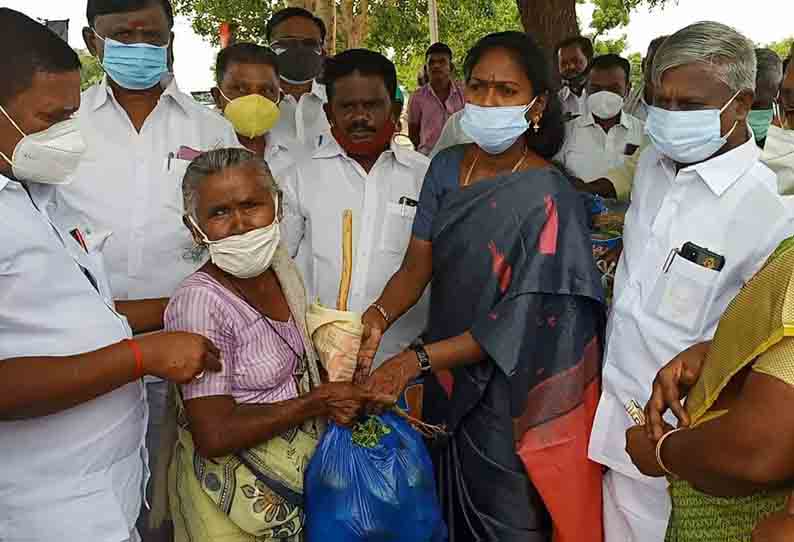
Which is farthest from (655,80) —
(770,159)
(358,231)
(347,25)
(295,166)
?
(347,25)

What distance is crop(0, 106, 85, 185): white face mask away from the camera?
1.63 metres

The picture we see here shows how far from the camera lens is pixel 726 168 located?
6.44 feet

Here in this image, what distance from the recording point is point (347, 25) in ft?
51.3

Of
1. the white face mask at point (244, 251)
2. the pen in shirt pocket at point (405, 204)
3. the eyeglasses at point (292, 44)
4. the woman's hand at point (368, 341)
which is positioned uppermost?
the eyeglasses at point (292, 44)

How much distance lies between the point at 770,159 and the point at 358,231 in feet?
4.82

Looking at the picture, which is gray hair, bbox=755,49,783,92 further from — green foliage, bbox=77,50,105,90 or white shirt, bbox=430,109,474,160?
green foliage, bbox=77,50,105,90

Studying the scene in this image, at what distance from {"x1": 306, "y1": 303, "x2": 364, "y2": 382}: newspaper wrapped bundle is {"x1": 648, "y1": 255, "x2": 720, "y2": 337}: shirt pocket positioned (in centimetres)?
81

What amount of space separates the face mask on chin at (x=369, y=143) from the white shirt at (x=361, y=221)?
3 cm

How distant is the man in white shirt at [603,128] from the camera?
13.0ft

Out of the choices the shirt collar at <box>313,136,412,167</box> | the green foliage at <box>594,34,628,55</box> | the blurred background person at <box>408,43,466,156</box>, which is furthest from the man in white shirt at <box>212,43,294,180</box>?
the green foliage at <box>594,34,628,55</box>

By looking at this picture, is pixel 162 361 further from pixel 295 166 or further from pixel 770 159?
pixel 770 159

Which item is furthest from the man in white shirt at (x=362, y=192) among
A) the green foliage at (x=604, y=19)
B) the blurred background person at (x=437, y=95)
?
the green foliage at (x=604, y=19)

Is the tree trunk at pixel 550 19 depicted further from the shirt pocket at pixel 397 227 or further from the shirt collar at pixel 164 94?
the shirt collar at pixel 164 94

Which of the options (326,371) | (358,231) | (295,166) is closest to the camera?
(326,371)
